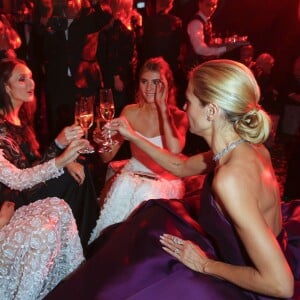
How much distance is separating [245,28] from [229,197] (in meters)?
6.97

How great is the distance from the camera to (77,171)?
2.67m

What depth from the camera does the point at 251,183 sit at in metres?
1.60

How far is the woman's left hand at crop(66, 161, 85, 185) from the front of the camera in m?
2.66

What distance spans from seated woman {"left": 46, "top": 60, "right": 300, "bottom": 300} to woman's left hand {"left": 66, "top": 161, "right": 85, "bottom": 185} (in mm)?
780

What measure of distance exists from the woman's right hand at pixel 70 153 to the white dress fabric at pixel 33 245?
0.21 m

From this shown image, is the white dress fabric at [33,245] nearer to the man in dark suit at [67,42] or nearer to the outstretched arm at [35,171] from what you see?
the outstretched arm at [35,171]

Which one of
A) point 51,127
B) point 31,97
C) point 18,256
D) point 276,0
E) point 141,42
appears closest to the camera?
point 18,256

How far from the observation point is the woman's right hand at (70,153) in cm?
245

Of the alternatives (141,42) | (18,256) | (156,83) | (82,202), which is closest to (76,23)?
(141,42)

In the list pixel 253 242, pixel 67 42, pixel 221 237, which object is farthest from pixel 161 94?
pixel 67 42

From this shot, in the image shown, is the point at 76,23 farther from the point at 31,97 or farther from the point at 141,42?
the point at 31,97

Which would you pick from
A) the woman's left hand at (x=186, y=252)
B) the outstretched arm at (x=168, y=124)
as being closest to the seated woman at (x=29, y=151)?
the outstretched arm at (x=168, y=124)

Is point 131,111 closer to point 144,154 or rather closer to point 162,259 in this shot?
point 144,154

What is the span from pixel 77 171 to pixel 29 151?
34 cm
